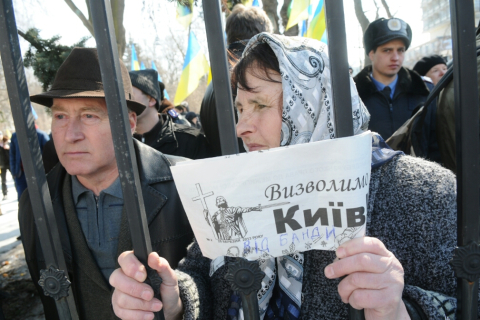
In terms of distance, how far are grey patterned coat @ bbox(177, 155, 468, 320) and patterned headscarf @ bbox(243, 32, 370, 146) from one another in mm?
234

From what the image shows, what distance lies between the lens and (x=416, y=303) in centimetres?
100

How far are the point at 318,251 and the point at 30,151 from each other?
90cm

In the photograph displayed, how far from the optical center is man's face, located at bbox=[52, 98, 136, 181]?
1927mm

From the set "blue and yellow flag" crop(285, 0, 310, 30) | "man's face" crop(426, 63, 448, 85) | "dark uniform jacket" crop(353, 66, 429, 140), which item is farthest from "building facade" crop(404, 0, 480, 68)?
"dark uniform jacket" crop(353, 66, 429, 140)

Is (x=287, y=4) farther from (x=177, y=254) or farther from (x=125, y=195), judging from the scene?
(x=125, y=195)

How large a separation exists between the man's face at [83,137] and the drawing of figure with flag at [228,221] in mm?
1352

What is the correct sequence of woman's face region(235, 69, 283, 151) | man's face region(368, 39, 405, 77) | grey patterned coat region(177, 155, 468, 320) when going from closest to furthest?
grey patterned coat region(177, 155, 468, 320) < woman's face region(235, 69, 283, 151) < man's face region(368, 39, 405, 77)

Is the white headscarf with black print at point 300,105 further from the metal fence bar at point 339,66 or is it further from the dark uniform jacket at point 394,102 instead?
the dark uniform jacket at point 394,102

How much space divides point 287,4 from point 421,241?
254 inches

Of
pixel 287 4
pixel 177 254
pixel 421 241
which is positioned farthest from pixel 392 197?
pixel 287 4

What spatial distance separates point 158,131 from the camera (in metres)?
3.54

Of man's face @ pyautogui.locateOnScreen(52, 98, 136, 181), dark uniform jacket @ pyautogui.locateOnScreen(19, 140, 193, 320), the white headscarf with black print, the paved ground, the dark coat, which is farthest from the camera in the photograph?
the dark coat

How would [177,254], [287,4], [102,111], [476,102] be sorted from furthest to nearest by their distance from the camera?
[287,4], [102,111], [177,254], [476,102]

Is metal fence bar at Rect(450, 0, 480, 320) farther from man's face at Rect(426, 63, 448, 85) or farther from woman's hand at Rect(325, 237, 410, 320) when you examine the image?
man's face at Rect(426, 63, 448, 85)
